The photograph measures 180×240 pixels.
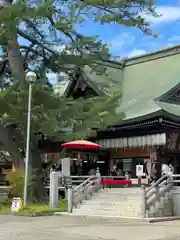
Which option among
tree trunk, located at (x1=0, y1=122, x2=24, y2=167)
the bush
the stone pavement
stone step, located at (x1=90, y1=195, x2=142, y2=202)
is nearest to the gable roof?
stone step, located at (x1=90, y1=195, x2=142, y2=202)

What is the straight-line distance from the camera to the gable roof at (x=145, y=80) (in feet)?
91.0

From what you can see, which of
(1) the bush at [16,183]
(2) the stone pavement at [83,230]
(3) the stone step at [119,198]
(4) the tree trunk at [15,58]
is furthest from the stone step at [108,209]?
(4) the tree trunk at [15,58]

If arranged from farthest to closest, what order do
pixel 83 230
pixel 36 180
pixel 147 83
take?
1. pixel 147 83
2. pixel 36 180
3. pixel 83 230

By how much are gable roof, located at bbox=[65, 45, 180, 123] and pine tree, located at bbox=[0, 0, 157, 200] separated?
114 inches

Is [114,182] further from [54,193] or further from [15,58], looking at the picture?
[15,58]

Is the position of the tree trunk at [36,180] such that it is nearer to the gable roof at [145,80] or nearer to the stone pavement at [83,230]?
the stone pavement at [83,230]

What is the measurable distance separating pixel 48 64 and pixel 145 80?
913 cm

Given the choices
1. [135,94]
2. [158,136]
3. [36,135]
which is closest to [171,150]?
[158,136]

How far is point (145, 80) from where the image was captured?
32.4 m

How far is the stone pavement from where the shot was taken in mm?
12344

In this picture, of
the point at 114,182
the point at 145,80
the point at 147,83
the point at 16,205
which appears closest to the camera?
the point at 16,205

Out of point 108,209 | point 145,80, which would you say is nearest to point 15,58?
point 108,209

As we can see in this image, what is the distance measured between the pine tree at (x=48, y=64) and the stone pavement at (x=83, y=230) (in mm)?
6368

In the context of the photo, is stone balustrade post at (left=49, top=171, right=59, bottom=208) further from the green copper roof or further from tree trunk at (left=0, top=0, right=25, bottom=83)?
the green copper roof
